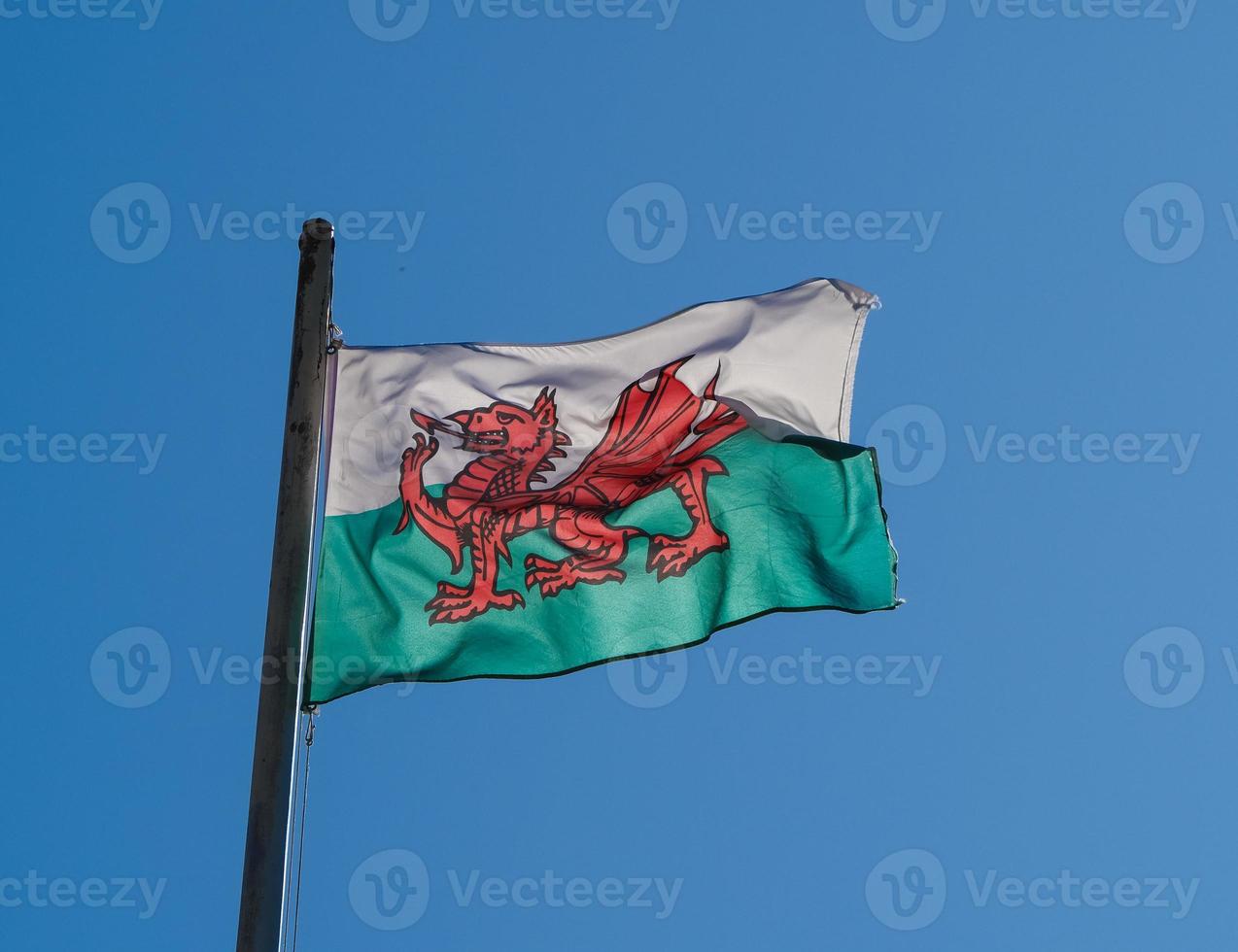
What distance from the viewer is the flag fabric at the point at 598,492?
10469mm

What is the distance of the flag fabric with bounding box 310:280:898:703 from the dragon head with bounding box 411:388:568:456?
15 mm

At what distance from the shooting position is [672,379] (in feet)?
36.8

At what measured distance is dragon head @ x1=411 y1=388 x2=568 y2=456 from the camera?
35.6ft

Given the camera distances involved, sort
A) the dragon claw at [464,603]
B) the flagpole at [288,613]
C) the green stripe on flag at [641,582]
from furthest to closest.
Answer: the dragon claw at [464,603] < the green stripe on flag at [641,582] < the flagpole at [288,613]

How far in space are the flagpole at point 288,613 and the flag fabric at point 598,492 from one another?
3.51ft

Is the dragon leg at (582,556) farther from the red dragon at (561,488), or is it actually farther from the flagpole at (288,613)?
the flagpole at (288,613)

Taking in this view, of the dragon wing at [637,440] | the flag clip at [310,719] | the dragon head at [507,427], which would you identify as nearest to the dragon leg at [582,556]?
the dragon wing at [637,440]

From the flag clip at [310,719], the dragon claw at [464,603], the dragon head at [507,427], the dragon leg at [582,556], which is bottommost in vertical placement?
the flag clip at [310,719]

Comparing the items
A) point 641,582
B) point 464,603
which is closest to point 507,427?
point 464,603

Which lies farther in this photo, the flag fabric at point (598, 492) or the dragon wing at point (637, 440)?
the dragon wing at point (637, 440)

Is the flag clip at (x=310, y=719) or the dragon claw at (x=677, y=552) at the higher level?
the dragon claw at (x=677, y=552)

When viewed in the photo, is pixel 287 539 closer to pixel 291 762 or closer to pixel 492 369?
pixel 291 762

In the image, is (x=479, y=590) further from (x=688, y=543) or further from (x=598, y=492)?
(x=688, y=543)

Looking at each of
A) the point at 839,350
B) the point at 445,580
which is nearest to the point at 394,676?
the point at 445,580
